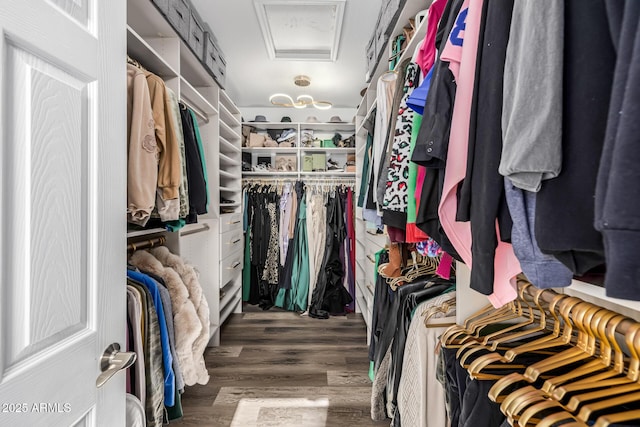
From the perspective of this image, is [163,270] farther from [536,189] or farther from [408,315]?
[536,189]

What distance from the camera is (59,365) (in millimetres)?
579

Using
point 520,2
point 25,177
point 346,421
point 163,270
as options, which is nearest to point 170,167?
point 163,270

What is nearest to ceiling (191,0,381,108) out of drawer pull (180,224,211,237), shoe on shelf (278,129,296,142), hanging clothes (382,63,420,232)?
shoe on shelf (278,129,296,142)

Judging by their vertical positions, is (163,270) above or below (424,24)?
below

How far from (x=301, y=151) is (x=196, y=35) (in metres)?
1.79

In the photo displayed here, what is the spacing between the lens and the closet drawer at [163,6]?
1.57 meters

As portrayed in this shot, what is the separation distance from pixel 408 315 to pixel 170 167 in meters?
1.15

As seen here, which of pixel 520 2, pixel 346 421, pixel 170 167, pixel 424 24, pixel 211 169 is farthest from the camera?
pixel 211 169

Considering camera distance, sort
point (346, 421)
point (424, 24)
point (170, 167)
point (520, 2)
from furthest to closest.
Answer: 1. point (346, 421)
2. point (170, 167)
3. point (424, 24)
4. point (520, 2)

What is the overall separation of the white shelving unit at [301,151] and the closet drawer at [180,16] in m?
1.58

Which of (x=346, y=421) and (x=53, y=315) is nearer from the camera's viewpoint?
(x=53, y=315)

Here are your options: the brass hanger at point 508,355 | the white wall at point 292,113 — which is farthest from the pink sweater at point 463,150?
the white wall at point 292,113

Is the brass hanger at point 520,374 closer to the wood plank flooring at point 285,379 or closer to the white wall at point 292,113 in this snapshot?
the wood plank flooring at point 285,379

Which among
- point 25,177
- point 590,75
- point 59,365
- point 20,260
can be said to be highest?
point 590,75
